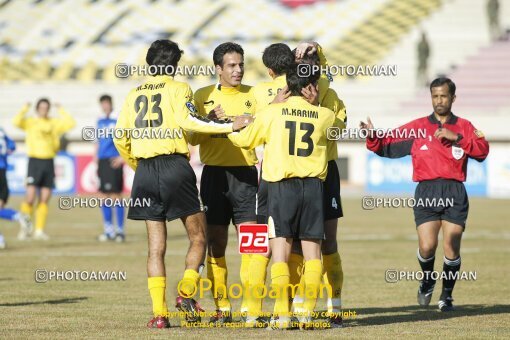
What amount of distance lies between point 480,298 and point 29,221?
1050 centimetres

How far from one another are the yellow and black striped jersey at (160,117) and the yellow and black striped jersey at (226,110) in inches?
19.2

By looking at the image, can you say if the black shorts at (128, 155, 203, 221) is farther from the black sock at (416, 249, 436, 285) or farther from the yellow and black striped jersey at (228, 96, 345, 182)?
Result: the black sock at (416, 249, 436, 285)

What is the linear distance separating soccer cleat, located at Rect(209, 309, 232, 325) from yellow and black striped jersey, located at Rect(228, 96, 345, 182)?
149cm

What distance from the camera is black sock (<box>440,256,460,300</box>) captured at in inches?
452

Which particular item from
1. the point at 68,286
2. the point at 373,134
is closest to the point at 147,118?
the point at 373,134

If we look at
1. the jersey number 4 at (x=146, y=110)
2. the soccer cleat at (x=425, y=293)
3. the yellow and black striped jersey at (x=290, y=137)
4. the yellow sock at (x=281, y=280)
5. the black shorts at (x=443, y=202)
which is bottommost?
the soccer cleat at (x=425, y=293)

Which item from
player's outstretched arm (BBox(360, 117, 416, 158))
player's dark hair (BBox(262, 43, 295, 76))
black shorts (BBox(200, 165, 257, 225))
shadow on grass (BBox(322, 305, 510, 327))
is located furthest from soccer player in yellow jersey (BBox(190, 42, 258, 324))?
player's outstretched arm (BBox(360, 117, 416, 158))

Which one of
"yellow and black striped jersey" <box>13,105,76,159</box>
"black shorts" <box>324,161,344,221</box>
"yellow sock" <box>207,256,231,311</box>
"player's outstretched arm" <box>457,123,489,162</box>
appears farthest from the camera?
"yellow and black striped jersey" <box>13,105,76,159</box>

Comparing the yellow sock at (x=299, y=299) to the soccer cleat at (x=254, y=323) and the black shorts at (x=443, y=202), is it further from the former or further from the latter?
the black shorts at (x=443, y=202)

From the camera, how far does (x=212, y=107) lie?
33.5 ft

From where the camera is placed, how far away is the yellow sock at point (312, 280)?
9.21 m

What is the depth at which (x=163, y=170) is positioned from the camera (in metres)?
9.71

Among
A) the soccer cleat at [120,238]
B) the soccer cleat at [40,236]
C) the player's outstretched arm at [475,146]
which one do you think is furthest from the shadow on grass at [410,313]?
the soccer cleat at [40,236]

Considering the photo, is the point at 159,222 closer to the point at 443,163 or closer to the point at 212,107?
the point at 212,107
